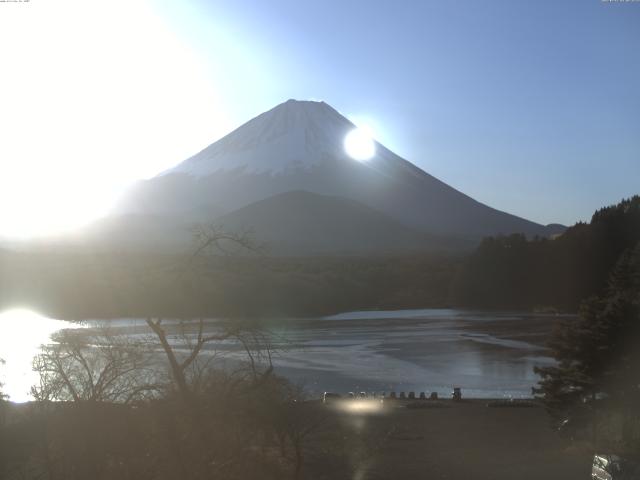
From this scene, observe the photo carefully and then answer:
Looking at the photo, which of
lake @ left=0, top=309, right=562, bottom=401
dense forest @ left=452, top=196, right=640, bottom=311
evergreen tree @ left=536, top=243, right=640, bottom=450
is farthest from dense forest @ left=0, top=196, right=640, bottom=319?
evergreen tree @ left=536, top=243, right=640, bottom=450

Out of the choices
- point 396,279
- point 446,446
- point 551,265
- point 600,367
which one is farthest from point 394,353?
point 396,279

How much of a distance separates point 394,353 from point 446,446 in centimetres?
1672

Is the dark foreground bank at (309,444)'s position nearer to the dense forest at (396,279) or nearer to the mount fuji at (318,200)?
the dense forest at (396,279)

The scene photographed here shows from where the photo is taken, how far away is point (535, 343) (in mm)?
34906

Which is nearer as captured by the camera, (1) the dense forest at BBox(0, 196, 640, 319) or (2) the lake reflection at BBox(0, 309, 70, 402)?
(2) the lake reflection at BBox(0, 309, 70, 402)

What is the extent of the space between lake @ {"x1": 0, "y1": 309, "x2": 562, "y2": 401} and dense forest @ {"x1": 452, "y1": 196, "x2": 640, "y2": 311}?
823cm

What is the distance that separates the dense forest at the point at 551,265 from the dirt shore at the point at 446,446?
36.9m

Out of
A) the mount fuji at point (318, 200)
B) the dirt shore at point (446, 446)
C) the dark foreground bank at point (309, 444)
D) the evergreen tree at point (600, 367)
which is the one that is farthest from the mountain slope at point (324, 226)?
the evergreen tree at point (600, 367)

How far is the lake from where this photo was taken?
22.7 metres

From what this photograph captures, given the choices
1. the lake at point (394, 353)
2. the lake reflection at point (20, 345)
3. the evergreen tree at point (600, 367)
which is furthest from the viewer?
the lake at point (394, 353)

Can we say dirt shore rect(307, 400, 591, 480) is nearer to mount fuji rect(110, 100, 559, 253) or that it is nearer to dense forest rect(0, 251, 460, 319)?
dense forest rect(0, 251, 460, 319)

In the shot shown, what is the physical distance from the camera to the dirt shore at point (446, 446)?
12.1 metres

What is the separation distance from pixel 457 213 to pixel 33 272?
10236cm

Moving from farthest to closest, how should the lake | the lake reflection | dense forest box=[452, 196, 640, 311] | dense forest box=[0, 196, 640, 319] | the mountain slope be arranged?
the mountain slope, dense forest box=[452, 196, 640, 311], dense forest box=[0, 196, 640, 319], the lake, the lake reflection
